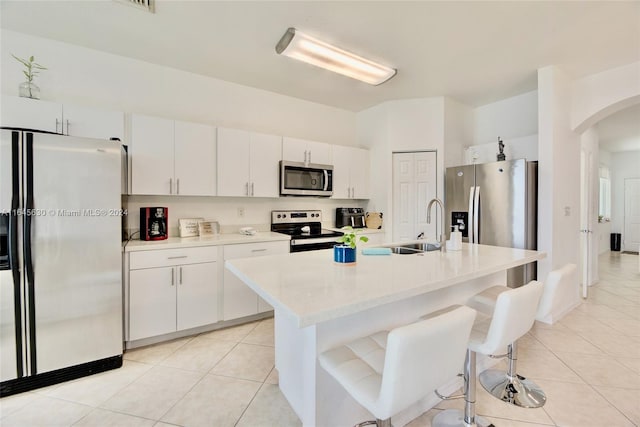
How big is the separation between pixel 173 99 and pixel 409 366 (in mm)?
3289

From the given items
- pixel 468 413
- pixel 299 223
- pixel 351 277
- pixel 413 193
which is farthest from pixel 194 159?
pixel 468 413

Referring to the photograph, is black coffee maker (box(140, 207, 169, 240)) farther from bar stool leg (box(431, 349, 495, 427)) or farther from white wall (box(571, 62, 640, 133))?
white wall (box(571, 62, 640, 133))

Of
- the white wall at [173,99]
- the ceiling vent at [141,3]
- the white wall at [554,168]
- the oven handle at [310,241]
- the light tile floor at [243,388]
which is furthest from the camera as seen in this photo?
the oven handle at [310,241]

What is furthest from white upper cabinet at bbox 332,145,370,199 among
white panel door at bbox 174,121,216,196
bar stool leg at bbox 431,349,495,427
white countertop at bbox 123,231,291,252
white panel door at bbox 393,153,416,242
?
bar stool leg at bbox 431,349,495,427

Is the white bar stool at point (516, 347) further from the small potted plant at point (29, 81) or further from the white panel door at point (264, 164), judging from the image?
the small potted plant at point (29, 81)

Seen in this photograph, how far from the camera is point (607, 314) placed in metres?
3.13

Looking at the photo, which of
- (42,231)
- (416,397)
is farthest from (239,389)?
(42,231)

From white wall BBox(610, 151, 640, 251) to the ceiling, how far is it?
6376 millimetres

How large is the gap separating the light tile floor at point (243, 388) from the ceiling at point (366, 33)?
106 inches

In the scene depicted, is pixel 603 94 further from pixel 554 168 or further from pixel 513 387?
pixel 513 387

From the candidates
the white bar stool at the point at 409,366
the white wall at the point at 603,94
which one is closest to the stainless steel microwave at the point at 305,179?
the white bar stool at the point at 409,366

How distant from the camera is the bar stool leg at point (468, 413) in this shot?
58.4 inches

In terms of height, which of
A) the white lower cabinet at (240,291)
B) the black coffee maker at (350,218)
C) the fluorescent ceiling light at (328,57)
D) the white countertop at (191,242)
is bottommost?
the white lower cabinet at (240,291)

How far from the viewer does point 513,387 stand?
1826mm
